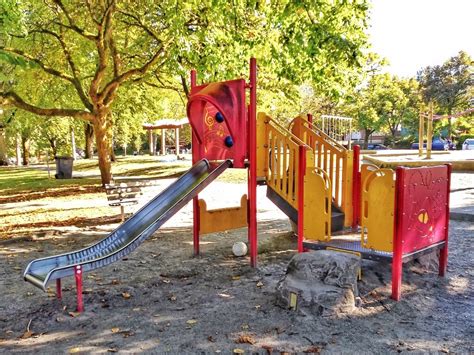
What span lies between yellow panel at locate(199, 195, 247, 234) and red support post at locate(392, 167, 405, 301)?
232 centimetres

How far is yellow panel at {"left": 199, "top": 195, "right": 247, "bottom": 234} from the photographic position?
6051mm

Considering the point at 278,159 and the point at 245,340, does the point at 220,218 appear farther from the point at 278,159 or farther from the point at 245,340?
the point at 245,340

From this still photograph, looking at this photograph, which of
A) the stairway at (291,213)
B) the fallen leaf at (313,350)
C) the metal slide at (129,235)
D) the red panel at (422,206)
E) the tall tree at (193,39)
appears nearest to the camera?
the fallen leaf at (313,350)

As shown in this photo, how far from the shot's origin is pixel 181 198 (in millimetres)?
5117

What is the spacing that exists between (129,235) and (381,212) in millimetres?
2821

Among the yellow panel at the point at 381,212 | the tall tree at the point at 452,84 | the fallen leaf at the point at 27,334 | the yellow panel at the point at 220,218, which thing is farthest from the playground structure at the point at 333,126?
the tall tree at the point at 452,84

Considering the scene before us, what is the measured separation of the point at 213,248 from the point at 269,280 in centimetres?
183

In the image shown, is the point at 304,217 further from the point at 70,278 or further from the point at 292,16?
the point at 292,16

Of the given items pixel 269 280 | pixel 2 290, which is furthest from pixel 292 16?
pixel 2 290

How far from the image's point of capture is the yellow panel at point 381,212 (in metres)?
4.42

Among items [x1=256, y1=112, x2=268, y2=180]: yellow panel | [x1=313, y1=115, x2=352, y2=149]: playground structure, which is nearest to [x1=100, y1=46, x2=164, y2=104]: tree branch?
[x1=313, y1=115, x2=352, y2=149]: playground structure

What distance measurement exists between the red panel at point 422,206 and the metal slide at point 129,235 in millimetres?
2279

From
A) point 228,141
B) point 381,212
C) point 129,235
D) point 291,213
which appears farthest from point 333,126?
point 129,235

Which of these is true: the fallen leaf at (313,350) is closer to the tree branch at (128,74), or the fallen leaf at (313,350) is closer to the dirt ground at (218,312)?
the dirt ground at (218,312)
